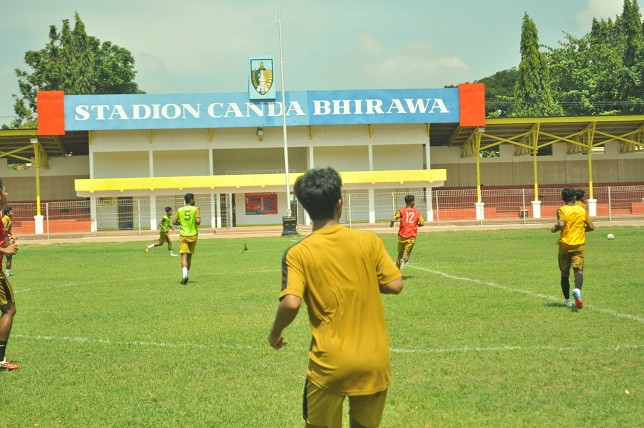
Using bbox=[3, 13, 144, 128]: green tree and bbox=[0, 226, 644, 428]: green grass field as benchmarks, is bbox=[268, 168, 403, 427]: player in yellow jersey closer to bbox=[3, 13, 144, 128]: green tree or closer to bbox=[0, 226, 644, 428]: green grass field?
bbox=[0, 226, 644, 428]: green grass field

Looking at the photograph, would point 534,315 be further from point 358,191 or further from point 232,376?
point 358,191

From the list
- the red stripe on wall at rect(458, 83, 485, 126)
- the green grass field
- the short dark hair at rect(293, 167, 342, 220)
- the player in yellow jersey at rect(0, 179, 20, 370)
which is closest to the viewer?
the short dark hair at rect(293, 167, 342, 220)

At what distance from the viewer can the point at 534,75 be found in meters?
62.1

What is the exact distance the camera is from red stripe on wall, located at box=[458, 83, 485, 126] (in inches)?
1767

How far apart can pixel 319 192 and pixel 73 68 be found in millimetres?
63062

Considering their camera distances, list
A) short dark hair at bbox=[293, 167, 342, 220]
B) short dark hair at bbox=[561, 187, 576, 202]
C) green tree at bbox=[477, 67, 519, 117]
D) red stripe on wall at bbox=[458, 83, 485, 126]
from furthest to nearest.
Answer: green tree at bbox=[477, 67, 519, 117] < red stripe on wall at bbox=[458, 83, 485, 126] < short dark hair at bbox=[561, 187, 576, 202] < short dark hair at bbox=[293, 167, 342, 220]

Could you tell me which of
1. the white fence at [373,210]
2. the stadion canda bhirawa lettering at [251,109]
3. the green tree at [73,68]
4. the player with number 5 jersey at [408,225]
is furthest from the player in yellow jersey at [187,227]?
the green tree at [73,68]

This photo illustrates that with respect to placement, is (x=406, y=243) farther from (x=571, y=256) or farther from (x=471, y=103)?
(x=471, y=103)

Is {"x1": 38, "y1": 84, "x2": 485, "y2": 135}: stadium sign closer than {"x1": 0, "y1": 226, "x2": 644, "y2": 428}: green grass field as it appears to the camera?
No

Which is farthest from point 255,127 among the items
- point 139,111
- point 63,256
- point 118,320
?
point 118,320

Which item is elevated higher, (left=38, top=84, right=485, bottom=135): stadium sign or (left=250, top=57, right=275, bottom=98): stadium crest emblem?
(left=250, top=57, right=275, bottom=98): stadium crest emblem

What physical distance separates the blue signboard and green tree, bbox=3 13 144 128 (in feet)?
65.1

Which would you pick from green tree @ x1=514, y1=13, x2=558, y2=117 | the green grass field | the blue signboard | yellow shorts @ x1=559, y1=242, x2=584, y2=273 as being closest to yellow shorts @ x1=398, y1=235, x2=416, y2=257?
the green grass field

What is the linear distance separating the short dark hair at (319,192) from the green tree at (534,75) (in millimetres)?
61401
